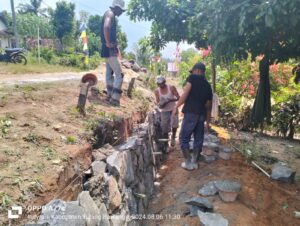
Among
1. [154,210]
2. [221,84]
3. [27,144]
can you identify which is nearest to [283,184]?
[154,210]

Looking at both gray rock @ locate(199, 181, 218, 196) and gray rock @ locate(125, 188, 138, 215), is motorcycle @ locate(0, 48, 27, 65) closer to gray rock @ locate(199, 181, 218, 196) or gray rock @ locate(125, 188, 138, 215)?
gray rock @ locate(199, 181, 218, 196)

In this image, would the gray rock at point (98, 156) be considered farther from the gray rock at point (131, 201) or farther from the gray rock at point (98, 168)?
the gray rock at point (131, 201)

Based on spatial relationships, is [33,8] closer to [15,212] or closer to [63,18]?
[63,18]

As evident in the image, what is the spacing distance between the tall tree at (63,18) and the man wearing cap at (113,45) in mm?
29565

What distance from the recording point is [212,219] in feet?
12.8

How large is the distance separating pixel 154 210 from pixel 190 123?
58.5 inches

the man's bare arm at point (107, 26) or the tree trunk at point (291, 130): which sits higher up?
the man's bare arm at point (107, 26)

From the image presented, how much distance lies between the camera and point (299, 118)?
8891 millimetres

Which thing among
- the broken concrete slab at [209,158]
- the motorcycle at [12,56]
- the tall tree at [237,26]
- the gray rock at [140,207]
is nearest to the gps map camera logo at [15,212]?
the gray rock at [140,207]

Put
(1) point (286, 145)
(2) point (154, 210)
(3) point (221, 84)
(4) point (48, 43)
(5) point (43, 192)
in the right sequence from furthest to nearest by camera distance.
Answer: (4) point (48, 43) → (3) point (221, 84) → (1) point (286, 145) → (2) point (154, 210) → (5) point (43, 192)

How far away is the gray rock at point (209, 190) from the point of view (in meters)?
4.72

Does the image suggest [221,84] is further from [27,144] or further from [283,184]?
[27,144]

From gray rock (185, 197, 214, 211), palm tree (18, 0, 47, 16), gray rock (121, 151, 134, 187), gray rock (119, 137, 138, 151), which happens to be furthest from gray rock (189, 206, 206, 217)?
palm tree (18, 0, 47, 16)

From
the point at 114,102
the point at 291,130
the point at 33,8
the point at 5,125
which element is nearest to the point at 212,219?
the point at 5,125
